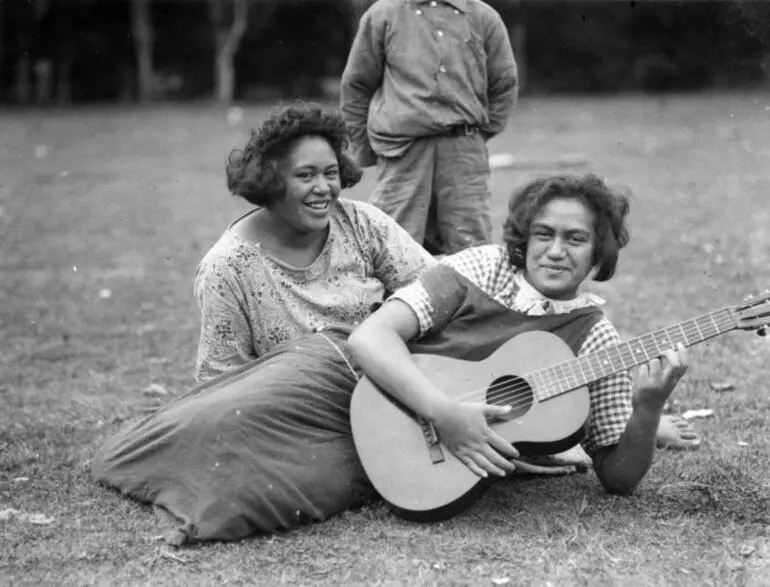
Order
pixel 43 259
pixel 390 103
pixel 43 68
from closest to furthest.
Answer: pixel 390 103
pixel 43 259
pixel 43 68

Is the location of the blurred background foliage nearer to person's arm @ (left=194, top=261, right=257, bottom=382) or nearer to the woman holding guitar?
person's arm @ (left=194, top=261, right=257, bottom=382)

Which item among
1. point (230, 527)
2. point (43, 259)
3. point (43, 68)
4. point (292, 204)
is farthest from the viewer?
point (43, 68)

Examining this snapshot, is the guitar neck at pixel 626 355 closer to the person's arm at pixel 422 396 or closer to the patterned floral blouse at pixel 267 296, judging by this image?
the person's arm at pixel 422 396

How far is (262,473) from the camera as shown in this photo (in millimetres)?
3928

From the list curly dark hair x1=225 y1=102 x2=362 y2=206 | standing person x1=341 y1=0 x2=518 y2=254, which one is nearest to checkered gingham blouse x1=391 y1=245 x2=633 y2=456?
curly dark hair x1=225 y1=102 x2=362 y2=206

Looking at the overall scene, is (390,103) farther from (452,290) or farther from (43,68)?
(43,68)

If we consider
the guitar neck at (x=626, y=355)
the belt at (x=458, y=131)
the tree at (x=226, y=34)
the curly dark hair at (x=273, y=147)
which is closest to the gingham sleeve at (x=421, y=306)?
the guitar neck at (x=626, y=355)

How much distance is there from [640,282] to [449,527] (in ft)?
14.4

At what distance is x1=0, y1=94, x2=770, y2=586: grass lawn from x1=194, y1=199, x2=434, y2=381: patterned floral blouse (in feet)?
2.33

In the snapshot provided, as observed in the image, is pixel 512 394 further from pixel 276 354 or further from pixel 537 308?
pixel 276 354

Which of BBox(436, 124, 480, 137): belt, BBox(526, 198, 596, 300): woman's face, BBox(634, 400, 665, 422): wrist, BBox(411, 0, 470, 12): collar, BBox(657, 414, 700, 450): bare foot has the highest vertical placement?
BBox(411, 0, 470, 12): collar

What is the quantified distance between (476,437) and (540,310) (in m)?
0.58

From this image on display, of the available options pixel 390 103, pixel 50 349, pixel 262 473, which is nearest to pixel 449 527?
pixel 262 473

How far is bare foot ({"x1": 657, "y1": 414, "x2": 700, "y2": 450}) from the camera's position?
4605mm
